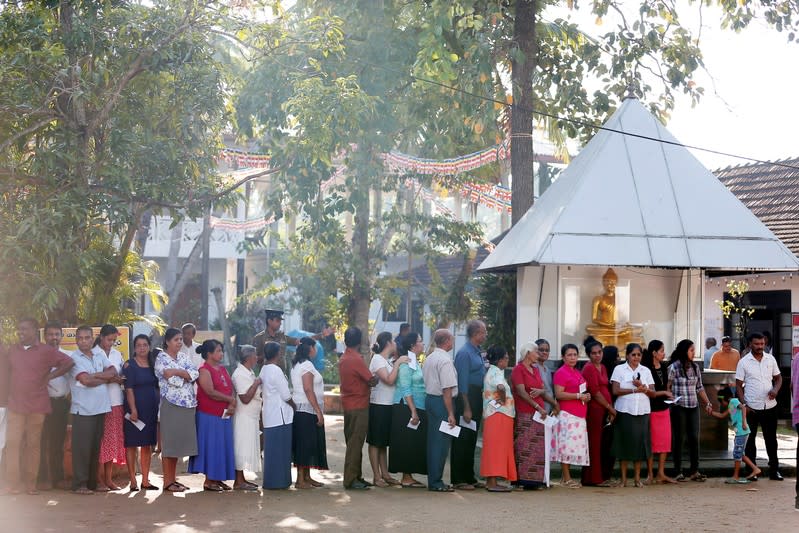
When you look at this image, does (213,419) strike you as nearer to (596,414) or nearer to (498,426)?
(498,426)

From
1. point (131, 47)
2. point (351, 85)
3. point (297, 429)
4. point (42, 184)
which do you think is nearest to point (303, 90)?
point (351, 85)

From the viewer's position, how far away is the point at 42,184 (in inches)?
540

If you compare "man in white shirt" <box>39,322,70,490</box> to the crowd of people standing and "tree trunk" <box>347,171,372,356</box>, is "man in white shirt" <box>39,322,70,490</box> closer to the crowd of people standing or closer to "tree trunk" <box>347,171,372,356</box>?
the crowd of people standing

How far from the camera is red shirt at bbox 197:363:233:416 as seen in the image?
11492mm

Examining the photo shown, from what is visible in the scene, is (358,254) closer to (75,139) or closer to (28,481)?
(75,139)

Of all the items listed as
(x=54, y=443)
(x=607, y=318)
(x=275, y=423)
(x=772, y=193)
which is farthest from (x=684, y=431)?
(x=772, y=193)

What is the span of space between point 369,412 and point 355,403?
306 mm

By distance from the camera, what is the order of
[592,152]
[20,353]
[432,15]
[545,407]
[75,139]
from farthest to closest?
[432,15] → [592,152] → [75,139] → [545,407] → [20,353]

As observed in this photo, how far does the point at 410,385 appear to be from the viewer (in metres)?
12.1

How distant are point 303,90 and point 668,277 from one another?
20.2 ft

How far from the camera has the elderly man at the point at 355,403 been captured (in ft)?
38.9

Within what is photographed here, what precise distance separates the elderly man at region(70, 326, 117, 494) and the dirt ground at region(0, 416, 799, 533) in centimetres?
29

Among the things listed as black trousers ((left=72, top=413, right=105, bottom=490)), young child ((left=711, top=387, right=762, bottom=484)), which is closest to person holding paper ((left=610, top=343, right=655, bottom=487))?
young child ((left=711, top=387, right=762, bottom=484))

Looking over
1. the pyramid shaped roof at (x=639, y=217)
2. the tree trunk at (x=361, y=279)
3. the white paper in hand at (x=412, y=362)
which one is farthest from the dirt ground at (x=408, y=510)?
the tree trunk at (x=361, y=279)
